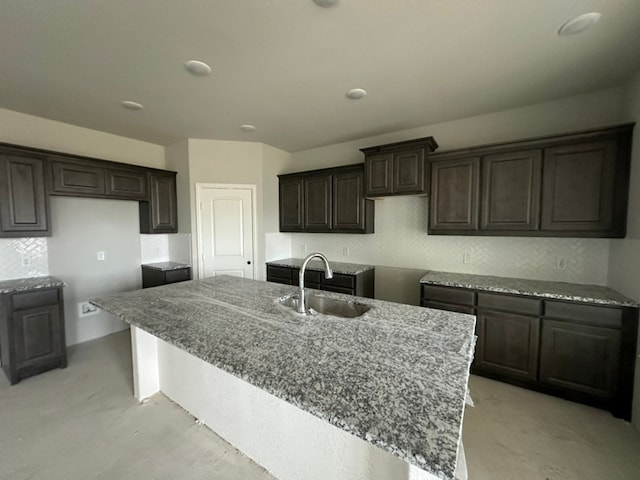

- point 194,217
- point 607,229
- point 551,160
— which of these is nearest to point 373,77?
point 551,160

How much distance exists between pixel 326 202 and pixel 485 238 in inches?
79.2

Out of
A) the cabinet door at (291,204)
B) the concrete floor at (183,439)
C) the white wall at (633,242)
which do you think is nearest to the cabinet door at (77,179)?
the concrete floor at (183,439)

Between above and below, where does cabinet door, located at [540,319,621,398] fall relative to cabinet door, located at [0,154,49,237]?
below

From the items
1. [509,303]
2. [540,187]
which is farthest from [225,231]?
[540,187]

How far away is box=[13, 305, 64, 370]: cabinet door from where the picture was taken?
245cm

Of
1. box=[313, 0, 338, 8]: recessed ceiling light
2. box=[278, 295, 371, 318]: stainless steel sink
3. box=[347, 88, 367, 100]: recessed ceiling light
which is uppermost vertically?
box=[347, 88, 367, 100]: recessed ceiling light

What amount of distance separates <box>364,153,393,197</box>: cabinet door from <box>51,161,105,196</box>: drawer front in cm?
321

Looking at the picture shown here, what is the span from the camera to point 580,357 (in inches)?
84.2

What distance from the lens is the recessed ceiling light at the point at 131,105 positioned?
2571 mm

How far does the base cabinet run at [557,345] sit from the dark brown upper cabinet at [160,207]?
3.73 m

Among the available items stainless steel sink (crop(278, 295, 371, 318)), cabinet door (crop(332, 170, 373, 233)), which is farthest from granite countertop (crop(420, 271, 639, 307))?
Answer: stainless steel sink (crop(278, 295, 371, 318))

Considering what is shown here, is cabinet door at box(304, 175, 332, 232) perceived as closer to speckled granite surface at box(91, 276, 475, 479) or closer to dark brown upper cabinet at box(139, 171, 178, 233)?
→ dark brown upper cabinet at box(139, 171, 178, 233)

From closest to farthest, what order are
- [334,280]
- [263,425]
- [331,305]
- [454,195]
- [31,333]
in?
[263,425], [331,305], [31,333], [454,195], [334,280]

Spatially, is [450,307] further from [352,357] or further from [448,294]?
[352,357]
